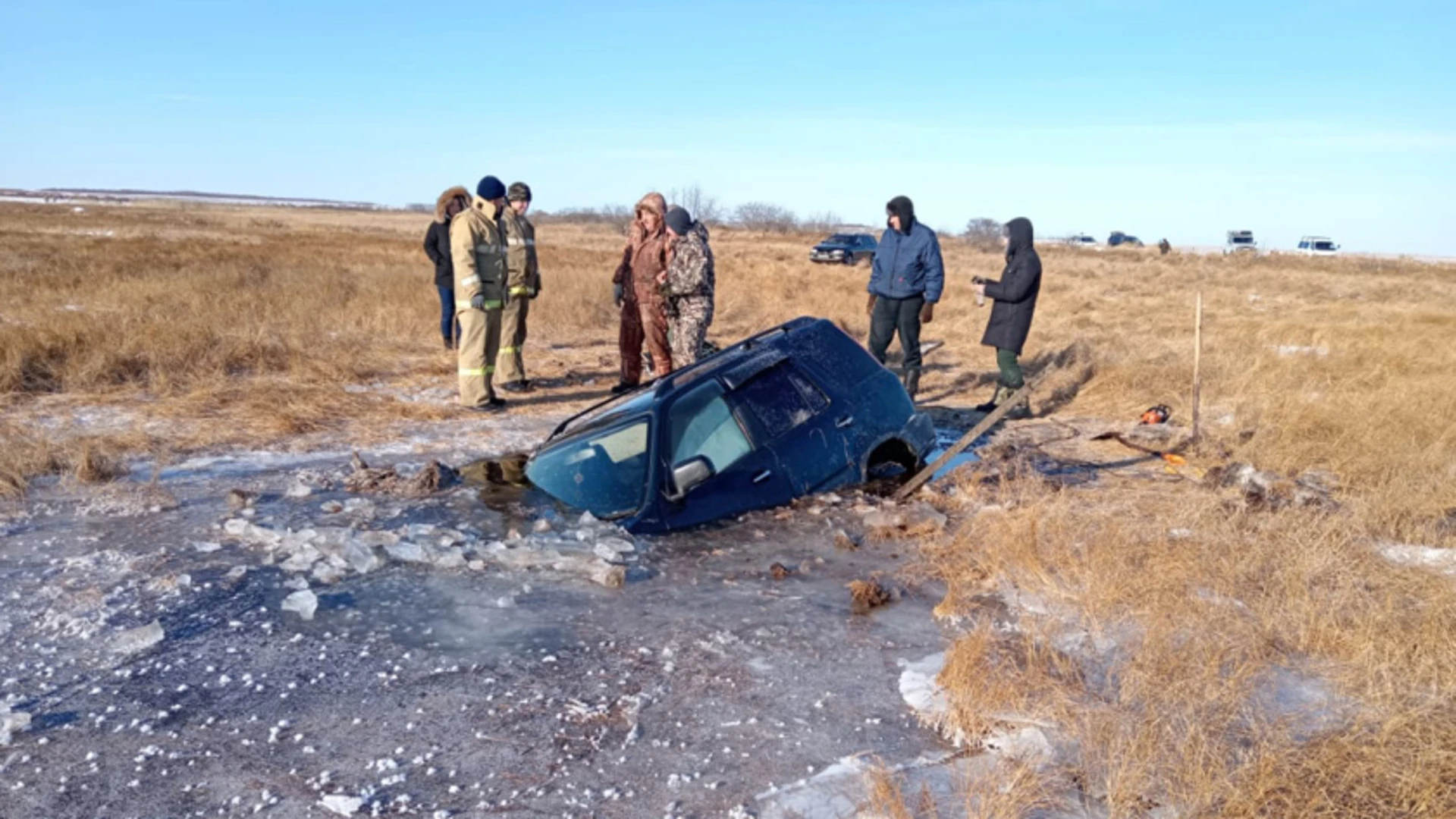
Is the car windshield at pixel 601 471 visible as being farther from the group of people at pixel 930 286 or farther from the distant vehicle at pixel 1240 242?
the distant vehicle at pixel 1240 242

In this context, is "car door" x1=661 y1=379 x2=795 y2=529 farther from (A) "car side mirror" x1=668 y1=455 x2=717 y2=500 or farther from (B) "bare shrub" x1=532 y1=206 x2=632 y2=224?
(B) "bare shrub" x1=532 y1=206 x2=632 y2=224

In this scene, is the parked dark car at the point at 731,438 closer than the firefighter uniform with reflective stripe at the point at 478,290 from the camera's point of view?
Yes

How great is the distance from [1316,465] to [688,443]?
5010 mm

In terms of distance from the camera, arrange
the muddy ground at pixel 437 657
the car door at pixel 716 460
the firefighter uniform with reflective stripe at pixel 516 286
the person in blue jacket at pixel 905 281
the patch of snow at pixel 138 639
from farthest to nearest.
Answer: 1. the firefighter uniform with reflective stripe at pixel 516 286
2. the person in blue jacket at pixel 905 281
3. the car door at pixel 716 460
4. the patch of snow at pixel 138 639
5. the muddy ground at pixel 437 657


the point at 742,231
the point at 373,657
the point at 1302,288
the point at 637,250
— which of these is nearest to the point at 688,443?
the point at 373,657

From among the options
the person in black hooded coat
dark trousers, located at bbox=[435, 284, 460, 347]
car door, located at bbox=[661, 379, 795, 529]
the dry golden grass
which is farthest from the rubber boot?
dark trousers, located at bbox=[435, 284, 460, 347]

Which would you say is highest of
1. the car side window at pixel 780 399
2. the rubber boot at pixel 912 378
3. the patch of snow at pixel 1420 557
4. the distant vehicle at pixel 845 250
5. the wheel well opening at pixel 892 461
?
the distant vehicle at pixel 845 250

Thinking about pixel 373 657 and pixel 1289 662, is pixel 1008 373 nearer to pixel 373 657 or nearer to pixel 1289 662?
pixel 1289 662

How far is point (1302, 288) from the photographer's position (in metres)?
27.6

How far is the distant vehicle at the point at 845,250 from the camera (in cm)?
3278

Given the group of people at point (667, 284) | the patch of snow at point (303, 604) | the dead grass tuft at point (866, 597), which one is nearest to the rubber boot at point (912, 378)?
the group of people at point (667, 284)

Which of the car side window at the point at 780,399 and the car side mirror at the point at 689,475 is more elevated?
the car side window at the point at 780,399

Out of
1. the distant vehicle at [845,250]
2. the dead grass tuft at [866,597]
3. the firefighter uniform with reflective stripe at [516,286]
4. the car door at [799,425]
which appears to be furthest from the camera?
the distant vehicle at [845,250]

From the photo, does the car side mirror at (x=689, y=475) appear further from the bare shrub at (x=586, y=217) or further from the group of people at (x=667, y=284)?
the bare shrub at (x=586, y=217)
